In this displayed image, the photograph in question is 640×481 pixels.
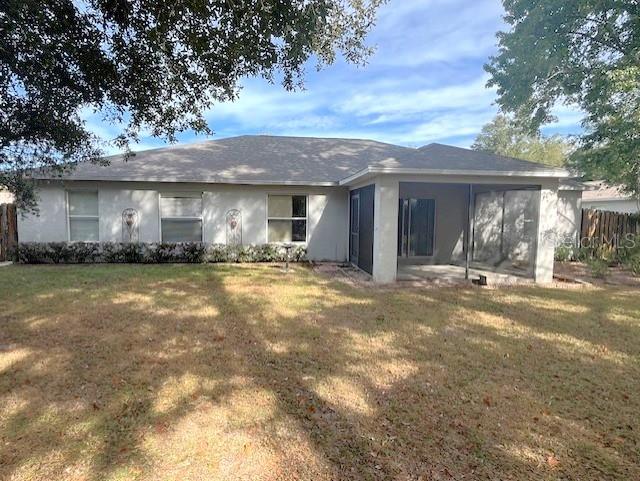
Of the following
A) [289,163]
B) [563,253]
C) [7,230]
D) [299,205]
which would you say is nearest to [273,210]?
[299,205]

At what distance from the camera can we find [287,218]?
1220cm

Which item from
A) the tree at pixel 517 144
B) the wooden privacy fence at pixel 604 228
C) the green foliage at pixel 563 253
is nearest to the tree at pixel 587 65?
the wooden privacy fence at pixel 604 228

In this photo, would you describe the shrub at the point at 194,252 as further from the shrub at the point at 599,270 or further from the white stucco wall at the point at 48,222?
the shrub at the point at 599,270

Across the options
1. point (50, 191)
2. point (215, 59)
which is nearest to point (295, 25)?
point (215, 59)

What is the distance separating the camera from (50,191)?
11117 millimetres

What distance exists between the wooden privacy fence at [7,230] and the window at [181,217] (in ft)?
14.2

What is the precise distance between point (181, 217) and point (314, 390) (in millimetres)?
9364

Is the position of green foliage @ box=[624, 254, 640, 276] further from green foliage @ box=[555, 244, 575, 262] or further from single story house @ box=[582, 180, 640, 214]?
single story house @ box=[582, 180, 640, 214]

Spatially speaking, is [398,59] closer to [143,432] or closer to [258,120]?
[143,432]

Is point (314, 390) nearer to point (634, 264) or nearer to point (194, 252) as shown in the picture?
point (194, 252)

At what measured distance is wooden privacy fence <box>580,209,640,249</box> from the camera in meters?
13.4

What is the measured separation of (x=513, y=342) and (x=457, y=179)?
457 cm

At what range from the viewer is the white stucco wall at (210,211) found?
1121 cm

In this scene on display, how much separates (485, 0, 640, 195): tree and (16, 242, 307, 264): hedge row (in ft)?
34.1
